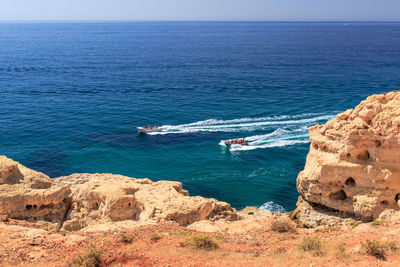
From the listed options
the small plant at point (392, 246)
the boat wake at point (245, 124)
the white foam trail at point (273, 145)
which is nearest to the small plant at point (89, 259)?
the small plant at point (392, 246)

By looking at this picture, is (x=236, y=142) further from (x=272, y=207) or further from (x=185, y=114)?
(x=185, y=114)

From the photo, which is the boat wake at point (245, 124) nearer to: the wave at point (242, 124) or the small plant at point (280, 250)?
Result: the wave at point (242, 124)

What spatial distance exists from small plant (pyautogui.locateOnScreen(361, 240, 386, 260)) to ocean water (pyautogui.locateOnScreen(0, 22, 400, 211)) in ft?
68.1

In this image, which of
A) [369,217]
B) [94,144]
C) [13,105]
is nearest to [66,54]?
[13,105]

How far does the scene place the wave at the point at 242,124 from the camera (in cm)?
5988

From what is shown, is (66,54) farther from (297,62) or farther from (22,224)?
(22,224)

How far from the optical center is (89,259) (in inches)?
640

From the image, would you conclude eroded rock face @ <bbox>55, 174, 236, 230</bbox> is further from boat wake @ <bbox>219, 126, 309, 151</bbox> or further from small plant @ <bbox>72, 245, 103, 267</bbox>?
boat wake @ <bbox>219, 126, 309, 151</bbox>

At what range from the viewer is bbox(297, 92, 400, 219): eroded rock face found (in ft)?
84.4

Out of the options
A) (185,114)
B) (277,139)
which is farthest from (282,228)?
(185,114)

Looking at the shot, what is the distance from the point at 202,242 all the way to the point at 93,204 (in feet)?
39.6

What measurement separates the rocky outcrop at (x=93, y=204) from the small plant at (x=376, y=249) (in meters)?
12.1

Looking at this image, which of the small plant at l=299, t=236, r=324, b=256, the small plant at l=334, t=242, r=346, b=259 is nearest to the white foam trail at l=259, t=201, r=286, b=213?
the small plant at l=299, t=236, r=324, b=256

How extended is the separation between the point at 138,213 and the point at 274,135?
35318mm
